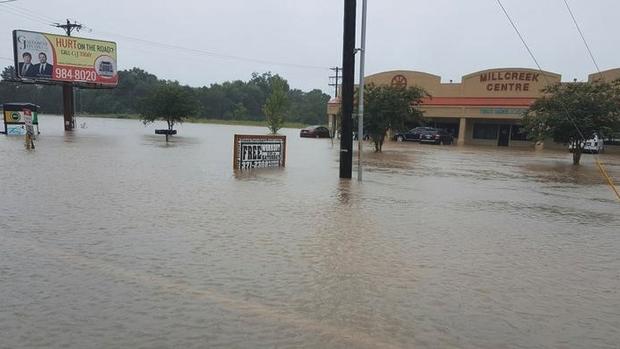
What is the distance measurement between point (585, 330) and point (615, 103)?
2440 cm

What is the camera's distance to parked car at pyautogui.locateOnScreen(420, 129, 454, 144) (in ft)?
156

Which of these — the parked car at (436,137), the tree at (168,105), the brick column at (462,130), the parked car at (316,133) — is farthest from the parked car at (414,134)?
the tree at (168,105)

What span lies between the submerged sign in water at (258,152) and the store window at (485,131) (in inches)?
1506

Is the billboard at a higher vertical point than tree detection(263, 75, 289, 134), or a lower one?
higher

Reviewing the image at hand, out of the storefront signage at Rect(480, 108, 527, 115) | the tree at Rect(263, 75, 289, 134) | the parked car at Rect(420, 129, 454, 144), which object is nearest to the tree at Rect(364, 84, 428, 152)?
the parked car at Rect(420, 129, 454, 144)

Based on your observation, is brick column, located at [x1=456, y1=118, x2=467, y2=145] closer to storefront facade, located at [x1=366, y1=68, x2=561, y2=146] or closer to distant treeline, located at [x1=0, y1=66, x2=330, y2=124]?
storefront facade, located at [x1=366, y1=68, x2=561, y2=146]

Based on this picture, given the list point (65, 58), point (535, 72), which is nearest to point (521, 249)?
point (65, 58)

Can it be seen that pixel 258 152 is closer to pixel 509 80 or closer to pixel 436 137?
pixel 436 137

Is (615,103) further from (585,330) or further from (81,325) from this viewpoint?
(81,325)

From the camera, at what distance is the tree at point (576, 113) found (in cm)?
2502

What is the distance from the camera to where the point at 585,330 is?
4.53 meters

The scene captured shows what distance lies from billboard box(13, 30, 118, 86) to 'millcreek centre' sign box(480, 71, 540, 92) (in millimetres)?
32930

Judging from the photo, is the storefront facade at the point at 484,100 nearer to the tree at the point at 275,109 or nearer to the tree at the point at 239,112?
the tree at the point at 275,109

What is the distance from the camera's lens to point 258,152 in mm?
17578
